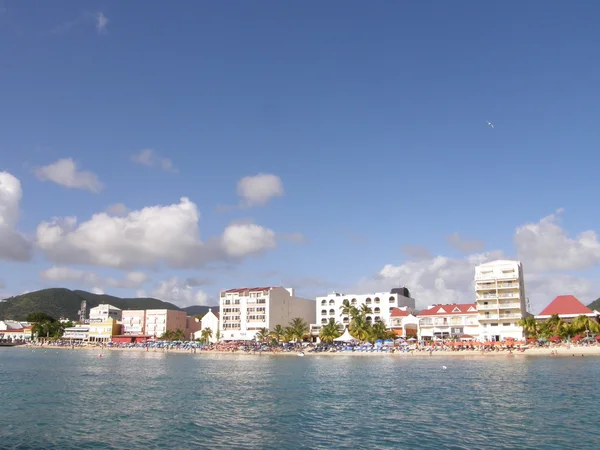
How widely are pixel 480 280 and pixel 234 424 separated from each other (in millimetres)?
85883

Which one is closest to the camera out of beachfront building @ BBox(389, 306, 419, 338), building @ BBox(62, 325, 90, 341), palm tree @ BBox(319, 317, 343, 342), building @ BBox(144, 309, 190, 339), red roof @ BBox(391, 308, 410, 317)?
palm tree @ BBox(319, 317, 343, 342)

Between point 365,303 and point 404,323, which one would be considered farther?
point 365,303

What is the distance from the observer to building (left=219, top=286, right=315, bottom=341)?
124 meters

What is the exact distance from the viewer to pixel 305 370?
202ft

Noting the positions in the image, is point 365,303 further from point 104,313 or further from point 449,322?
point 104,313

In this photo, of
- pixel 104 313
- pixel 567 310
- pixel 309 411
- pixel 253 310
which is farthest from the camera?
pixel 104 313

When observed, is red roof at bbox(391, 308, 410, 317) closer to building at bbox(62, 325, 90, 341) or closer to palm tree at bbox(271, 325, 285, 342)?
palm tree at bbox(271, 325, 285, 342)

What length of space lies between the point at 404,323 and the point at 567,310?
33.2 meters

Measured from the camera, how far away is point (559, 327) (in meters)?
87.9

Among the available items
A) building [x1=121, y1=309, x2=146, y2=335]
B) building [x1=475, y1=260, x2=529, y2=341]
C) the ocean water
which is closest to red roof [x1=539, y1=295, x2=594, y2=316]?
building [x1=475, y1=260, x2=529, y2=341]

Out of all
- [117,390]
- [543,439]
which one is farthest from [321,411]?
[117,390]

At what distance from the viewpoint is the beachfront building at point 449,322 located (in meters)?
106

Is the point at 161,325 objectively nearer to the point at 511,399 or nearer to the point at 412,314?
the point at 412,314

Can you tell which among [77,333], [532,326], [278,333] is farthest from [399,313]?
[77,333]
